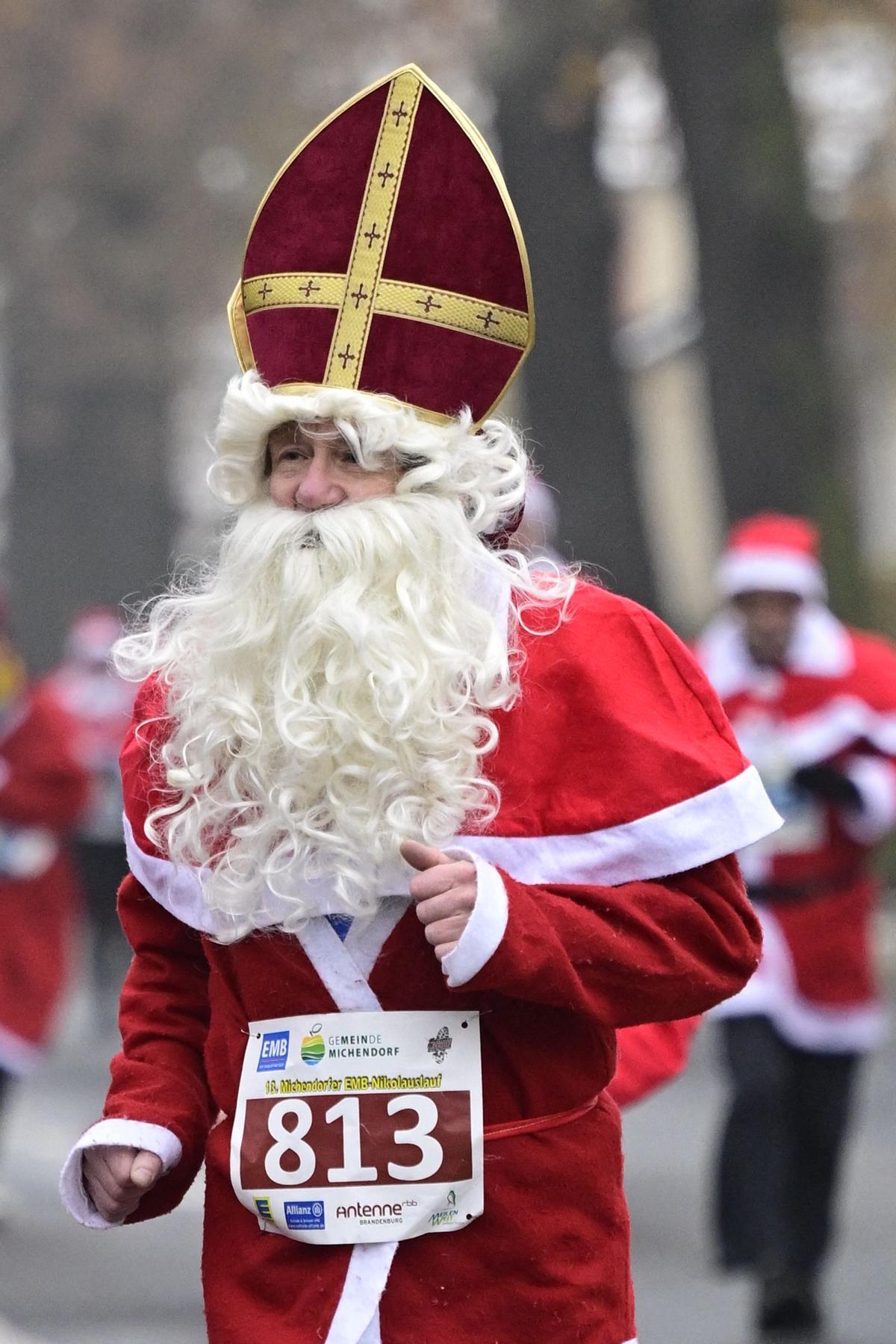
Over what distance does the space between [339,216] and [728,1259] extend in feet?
13.2

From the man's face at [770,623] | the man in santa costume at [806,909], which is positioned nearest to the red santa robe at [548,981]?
the man in santa costume at [806,909]

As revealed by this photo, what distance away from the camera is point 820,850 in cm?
705

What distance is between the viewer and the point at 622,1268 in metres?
3.25

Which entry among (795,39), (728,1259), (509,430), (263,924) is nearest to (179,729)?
(263,924)

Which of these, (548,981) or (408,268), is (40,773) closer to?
(408,268)

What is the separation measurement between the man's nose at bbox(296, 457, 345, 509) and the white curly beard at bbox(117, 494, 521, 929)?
0.07 ft

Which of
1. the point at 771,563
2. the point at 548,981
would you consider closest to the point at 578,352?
the point at 771,563

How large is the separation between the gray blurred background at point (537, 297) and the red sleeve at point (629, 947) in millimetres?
442

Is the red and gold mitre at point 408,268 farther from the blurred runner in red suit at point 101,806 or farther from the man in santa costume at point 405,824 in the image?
the blurred runner in red suit at point 101,806

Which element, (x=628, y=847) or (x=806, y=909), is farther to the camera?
(x=806, y=909)

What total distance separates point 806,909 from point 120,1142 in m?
4.04

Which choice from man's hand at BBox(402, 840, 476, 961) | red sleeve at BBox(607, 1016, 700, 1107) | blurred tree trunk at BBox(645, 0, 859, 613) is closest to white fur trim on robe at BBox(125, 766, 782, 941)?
man's hand at BBox(402, 840, 476, 961)

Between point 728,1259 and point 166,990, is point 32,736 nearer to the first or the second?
point 728,1259

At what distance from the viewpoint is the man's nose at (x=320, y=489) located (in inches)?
130
